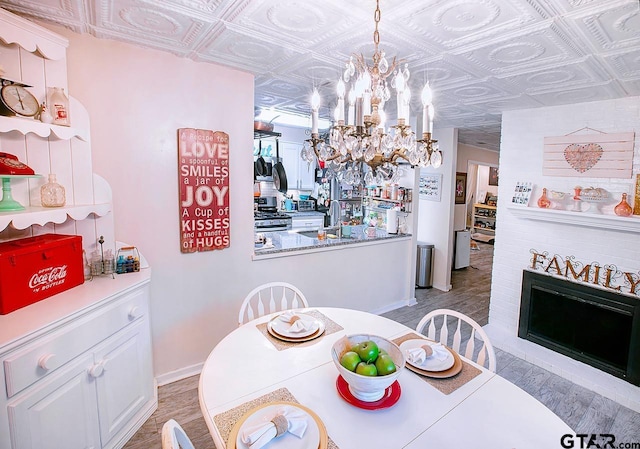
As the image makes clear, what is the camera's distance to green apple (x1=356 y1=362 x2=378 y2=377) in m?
1.18

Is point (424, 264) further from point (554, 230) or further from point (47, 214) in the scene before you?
point (47, 214)

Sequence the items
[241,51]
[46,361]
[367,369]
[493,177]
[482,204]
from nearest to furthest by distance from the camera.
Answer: [367,369], [46,361], [241,51], [482,204], [493,177]

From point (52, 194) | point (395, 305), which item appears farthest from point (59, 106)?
point (395, 305)

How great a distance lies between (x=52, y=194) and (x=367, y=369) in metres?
1.90

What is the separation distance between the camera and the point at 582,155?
2.90m

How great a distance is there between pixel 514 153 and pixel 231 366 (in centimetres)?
345

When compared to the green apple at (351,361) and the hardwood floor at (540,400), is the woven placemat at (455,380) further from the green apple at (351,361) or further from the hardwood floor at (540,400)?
the hardwood floor at (540,400)

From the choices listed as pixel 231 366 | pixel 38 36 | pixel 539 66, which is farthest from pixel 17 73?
pixel 539 66

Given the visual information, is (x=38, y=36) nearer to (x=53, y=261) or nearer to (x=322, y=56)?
(x=53, y=261)

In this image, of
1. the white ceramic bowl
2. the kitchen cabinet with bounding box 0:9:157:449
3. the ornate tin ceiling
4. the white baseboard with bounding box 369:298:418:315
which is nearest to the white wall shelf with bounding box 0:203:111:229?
the kitchen cabinet with bounding box 0:9:157:449

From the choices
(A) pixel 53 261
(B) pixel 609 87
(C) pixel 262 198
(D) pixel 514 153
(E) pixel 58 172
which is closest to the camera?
(A) pixel 53 261

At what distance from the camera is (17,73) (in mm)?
1710

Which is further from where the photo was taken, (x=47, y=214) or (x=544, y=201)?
(x=544, y=201)

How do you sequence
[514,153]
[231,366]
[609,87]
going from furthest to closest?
[514,153] → [609,87] → [231,366]
